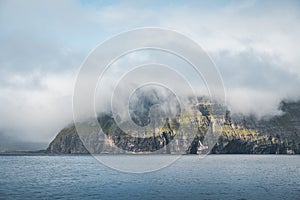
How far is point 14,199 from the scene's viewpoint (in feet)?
222

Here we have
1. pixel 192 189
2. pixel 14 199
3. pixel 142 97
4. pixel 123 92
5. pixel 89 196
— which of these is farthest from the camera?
pixel 142 97

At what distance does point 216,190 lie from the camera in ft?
273

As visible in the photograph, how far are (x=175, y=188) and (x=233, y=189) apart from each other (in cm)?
1526

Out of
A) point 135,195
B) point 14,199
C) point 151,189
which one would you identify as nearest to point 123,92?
point 151,189

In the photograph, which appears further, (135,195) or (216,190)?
(216,190)

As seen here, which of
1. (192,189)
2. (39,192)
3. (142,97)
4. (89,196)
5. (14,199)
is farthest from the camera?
(142,97)

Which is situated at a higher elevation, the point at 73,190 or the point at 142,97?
the point at 142,97

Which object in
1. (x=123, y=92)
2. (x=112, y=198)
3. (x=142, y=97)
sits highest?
(x=142, y=97)

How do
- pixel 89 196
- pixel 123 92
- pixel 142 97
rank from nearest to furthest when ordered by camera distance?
1. pixel 89 196
2. pixel 123 92
3. pixel 142 97

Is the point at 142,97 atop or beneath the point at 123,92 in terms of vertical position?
atop

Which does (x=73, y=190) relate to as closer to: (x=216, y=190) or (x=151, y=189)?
(x=151, y=189)

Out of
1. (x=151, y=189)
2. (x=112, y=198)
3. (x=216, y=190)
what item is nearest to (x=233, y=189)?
(x=216, y=190)

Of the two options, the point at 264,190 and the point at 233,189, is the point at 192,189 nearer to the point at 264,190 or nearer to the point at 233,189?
the point at 233,189

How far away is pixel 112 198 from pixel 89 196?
20.9ft
